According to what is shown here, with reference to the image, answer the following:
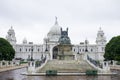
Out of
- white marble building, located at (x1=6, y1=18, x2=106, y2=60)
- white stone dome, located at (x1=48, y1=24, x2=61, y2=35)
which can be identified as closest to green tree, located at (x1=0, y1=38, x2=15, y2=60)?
white marble building, located at (x1=6, y1=18, x2=106, y2=60)

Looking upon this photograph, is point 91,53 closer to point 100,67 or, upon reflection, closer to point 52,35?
point 52,35

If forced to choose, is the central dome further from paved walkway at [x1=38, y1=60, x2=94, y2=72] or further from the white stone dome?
paved walkway at [x1=38, y1=60, x2=94, y2=72]

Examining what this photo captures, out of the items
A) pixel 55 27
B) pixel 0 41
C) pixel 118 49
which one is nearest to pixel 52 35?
pixel 55 27

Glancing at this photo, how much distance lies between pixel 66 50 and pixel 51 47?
71163mm

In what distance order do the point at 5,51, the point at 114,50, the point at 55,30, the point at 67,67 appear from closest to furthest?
the point at 67,67, the point at 114,50, the point at 5,51, the point at 55,30

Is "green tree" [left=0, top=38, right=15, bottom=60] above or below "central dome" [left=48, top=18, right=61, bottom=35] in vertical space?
below

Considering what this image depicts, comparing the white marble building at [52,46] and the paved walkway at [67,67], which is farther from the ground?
the white marble building at [52,46]

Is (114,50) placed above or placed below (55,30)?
below

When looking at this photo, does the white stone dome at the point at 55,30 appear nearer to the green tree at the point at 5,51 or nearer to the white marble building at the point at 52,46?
the white marble building at the point at 52,46

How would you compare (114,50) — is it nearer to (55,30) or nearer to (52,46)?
(52,46)

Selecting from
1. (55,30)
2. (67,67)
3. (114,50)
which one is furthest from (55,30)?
(67,67)

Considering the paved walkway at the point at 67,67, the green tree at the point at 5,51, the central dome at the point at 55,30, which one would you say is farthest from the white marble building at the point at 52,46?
the paved walkway at the point at 67,67

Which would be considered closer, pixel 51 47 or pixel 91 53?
pixel 51 47

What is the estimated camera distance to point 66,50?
218 feet
